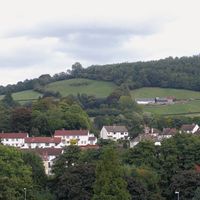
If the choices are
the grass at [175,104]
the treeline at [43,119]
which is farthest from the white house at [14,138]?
the grass at [175,104]

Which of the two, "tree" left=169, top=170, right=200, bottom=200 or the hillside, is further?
the hillside

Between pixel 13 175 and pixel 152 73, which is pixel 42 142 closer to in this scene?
pixel 13 175

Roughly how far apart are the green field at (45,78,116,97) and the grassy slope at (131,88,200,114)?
6140 mm

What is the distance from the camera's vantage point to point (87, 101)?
127812 mm

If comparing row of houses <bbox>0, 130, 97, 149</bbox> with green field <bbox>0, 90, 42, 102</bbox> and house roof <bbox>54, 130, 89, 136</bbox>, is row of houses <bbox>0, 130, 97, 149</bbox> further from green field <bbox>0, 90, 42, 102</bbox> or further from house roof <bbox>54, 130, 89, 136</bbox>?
green field <bbox>0, 90, 42, 102</bbox>

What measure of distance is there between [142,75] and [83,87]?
43.5ft

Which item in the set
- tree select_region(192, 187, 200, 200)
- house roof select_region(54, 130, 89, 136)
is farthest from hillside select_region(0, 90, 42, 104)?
tree select_region(192, 187, 200, 200)

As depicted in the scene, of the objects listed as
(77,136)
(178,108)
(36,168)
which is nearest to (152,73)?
(178,108)

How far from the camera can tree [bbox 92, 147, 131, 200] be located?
46.3 m

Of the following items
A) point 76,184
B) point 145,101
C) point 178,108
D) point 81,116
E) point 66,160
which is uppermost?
point 145,101

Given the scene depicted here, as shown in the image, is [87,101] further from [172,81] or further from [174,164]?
[174,164]

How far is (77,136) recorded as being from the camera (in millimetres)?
93125

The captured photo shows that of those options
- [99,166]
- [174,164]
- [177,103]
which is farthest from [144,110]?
[99,166]

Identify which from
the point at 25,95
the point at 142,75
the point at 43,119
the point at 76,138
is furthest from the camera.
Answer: the point at 142,75
